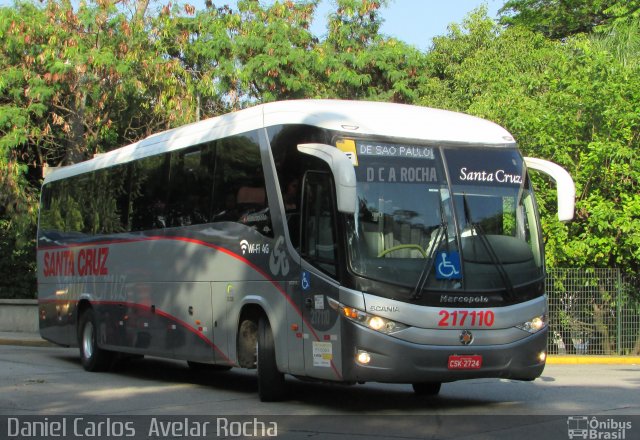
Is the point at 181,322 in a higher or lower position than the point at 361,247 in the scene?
lower

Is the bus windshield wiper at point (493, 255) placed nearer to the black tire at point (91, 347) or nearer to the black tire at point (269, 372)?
the black tire at point (269, 372)

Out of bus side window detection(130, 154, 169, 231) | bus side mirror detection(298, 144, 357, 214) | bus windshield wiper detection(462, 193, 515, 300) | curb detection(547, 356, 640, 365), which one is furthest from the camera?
curb detection(547, 356, 640, 365)

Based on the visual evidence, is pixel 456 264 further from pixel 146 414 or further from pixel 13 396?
pixel 13 396

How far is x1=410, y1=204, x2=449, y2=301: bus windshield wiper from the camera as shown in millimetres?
10266

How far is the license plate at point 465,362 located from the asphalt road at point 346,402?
54cm

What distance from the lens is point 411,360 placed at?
10195 millimetres

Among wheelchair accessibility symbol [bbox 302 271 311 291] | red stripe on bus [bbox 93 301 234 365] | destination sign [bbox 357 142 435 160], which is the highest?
destination sign [bbox 357 142 435 160]

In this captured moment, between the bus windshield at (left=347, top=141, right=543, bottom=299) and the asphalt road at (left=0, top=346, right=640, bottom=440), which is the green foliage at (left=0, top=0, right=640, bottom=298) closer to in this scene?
the asphalt road at (left=0, top=346, right=640, bottom=440)

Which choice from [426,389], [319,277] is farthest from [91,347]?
[319,277]

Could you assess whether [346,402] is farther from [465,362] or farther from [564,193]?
[564,193]

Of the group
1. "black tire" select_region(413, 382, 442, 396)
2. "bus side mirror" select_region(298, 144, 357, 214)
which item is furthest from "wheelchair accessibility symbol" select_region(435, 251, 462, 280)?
"black tire" select_region(413, 382, 442, 396)

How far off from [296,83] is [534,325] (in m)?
19.4

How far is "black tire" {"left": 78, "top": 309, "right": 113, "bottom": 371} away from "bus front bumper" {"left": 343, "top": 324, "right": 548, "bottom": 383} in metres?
7.91

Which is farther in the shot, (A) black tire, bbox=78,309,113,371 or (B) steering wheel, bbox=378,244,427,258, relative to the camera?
(A) black tire, bbox=78,309,113,371
